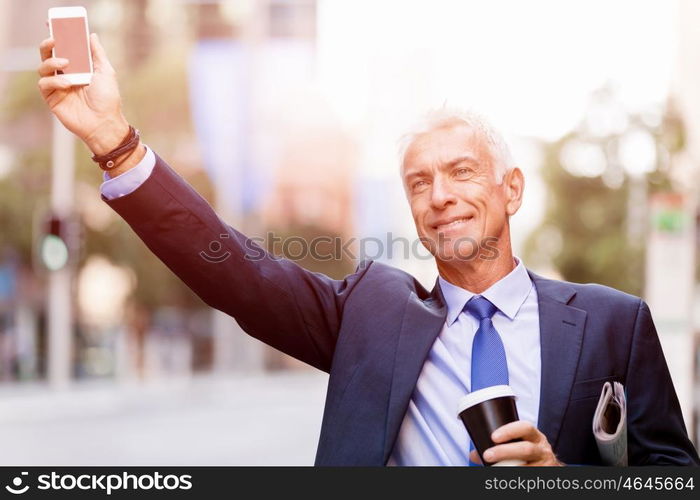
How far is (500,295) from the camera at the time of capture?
235 cm

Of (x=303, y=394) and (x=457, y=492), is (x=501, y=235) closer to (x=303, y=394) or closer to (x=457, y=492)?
(x=457, y=492)

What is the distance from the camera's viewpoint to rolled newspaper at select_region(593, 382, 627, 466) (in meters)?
2.04

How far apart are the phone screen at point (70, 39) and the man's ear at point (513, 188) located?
99cm

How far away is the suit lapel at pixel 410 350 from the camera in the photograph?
2.13 metres

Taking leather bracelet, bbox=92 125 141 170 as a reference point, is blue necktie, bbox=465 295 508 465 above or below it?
below

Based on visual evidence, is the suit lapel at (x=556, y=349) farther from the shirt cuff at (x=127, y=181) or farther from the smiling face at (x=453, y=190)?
the shirt cuff at (x=127, y=181)

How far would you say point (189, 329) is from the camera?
28906 millimetres

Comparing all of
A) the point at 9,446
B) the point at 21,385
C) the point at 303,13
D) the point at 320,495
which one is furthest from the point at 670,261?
the point at 303,13

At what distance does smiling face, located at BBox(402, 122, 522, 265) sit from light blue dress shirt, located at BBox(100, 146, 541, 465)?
128 mm

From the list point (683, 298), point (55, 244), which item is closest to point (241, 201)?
point (55, 244)

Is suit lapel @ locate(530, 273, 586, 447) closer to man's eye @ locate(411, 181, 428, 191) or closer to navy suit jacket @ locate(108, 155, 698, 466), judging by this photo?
navy suit jacket @ locate(108, 155, 698, 466)

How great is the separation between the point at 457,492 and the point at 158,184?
87cm
